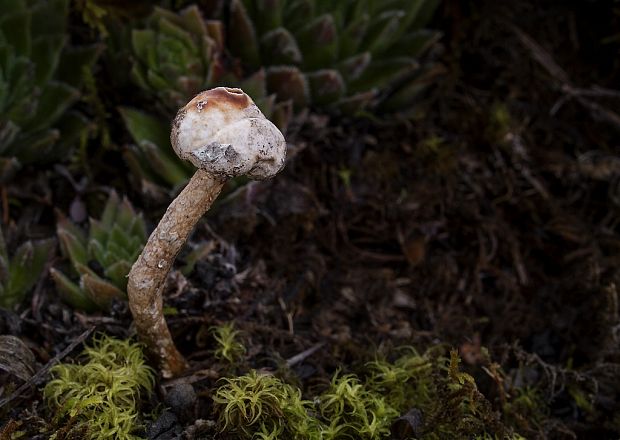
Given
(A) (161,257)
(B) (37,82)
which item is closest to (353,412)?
(A) (161,257)

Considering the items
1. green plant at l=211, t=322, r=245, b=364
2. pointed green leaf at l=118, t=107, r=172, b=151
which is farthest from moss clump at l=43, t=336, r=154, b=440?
pointed green leaf at l=118, t=107, r=172, b=151

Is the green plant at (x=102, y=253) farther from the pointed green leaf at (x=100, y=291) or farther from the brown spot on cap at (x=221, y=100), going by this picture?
the brown spot on cap at (x=221, y=100)

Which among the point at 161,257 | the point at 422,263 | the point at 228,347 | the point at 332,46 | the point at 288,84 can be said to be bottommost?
the point at 422,263

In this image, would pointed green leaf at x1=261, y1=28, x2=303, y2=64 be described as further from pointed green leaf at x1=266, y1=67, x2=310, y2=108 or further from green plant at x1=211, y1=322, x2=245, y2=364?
green plant at x1=211, y1=322, x2=245, y2=364

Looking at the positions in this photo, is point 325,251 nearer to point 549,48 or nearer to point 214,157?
point 214,157

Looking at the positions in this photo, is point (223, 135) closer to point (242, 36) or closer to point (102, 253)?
point (102, 253)

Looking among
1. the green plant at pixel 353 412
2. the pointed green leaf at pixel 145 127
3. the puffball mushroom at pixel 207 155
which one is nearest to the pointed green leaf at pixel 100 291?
the puffball mushroom at pixel 207 155

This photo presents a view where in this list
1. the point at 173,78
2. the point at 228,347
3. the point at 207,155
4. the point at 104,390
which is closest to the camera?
the point at 207,155
